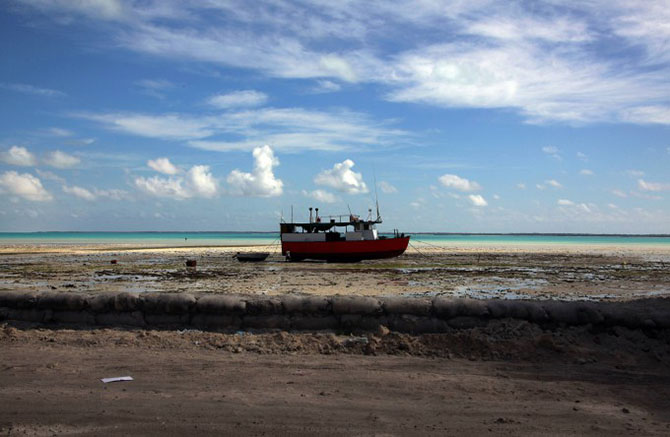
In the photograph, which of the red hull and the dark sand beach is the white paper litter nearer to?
the dark sand beach

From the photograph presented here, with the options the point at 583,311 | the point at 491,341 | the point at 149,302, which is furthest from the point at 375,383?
the point at 149,302

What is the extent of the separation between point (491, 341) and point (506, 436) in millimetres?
2619

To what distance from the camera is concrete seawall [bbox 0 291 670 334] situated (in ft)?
22.8

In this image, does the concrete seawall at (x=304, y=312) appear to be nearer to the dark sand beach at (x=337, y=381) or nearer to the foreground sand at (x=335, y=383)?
the dark sand beach at (x=337, y=381)

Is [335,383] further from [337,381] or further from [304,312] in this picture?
[304,312]

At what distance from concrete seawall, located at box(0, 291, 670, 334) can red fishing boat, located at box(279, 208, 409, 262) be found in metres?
25.0

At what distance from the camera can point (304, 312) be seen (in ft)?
24.2

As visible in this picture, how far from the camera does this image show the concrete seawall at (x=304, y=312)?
6961mm

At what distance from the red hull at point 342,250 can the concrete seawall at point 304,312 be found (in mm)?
24874

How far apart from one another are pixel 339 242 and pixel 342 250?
1.70ft

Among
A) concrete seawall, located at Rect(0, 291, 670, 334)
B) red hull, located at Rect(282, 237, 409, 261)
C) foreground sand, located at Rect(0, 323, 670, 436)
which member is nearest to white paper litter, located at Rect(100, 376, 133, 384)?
foreground sand, located at Rect(0, 323, 670, 436)

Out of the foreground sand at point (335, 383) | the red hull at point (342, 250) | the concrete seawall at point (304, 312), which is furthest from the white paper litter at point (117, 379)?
the red hull at point (342, 250)

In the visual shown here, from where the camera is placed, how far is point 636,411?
14.6 feet

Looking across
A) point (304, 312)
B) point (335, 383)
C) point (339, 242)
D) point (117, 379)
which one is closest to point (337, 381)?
point (335, 383)
